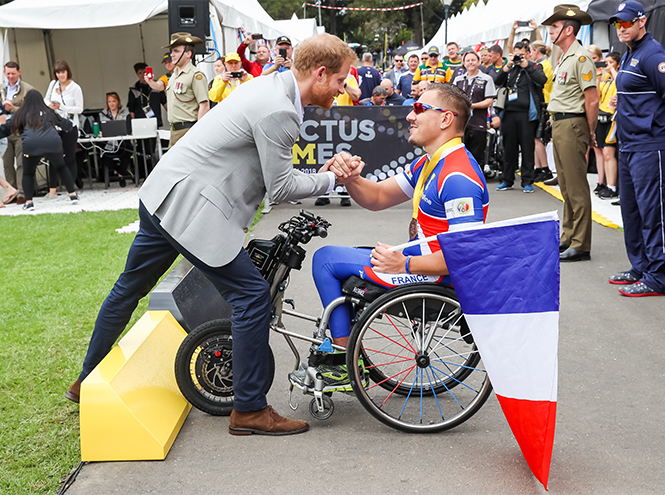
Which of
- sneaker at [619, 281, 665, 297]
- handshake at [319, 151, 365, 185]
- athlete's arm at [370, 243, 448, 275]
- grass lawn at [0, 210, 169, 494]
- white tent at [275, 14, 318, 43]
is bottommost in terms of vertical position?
sneaker at [619, 281, 665, 297]

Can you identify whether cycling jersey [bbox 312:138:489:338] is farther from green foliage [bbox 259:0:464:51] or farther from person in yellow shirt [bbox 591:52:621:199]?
green foliage [bbox 259:0:464:51]

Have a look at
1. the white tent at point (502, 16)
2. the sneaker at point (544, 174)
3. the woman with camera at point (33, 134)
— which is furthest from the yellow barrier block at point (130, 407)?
the white tent at point (502, 16)

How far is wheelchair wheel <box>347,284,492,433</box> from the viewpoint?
310 cm

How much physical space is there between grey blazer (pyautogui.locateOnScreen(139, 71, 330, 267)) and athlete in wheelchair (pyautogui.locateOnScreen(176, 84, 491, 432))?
0.41m

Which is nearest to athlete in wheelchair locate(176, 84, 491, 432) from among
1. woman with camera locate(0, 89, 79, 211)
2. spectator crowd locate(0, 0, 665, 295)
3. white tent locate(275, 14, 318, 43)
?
spectator crowd locate(0, 0, 665, 295)

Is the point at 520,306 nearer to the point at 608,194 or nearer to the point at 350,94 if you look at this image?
the point at 350,94

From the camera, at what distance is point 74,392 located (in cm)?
357

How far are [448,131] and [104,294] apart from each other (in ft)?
11.8

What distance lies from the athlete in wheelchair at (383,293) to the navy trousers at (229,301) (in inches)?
9.7

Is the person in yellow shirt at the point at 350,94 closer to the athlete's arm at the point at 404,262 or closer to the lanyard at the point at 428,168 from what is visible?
the lanyard at the point at 428,168

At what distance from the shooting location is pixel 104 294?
5.68 metres

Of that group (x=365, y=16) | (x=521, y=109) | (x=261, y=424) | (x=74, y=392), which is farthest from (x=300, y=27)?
(x=365, y=16)

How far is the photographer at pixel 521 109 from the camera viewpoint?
34.5 feet

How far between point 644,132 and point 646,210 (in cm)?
64
